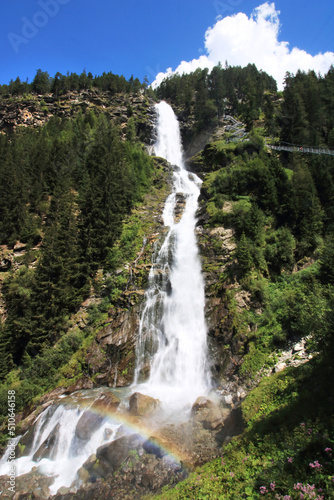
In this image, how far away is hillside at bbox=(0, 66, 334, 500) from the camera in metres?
7.93

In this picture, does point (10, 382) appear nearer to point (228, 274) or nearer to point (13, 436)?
point (13, 436)

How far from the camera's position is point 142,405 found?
13914 millimetres

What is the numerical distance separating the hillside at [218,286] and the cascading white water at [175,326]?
925 millimetres

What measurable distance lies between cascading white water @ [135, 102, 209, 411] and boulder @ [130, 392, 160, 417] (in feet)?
2.80

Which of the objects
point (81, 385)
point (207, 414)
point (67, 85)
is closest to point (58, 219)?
point (81, 385)

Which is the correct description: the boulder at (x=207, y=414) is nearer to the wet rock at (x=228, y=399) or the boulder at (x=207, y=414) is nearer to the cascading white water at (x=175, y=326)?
the wet rock at (x=228, y=399)

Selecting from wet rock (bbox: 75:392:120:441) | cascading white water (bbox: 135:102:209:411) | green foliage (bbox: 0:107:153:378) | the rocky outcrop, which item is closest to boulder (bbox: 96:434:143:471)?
wet rock (bbox: 75:392:120:441)

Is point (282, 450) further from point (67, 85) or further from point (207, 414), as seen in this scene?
point (67, 85)

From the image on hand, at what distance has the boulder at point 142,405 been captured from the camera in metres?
13.6

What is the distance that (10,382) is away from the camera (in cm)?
1964

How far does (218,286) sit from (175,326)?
489 cm

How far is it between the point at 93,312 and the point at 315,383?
724 inches

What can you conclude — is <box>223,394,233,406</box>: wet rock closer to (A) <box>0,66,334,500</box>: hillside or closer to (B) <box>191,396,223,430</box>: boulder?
(A) <box>0,66,334,500</box>: hillside

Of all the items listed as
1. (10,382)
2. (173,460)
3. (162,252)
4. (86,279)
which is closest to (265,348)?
(173,460)
